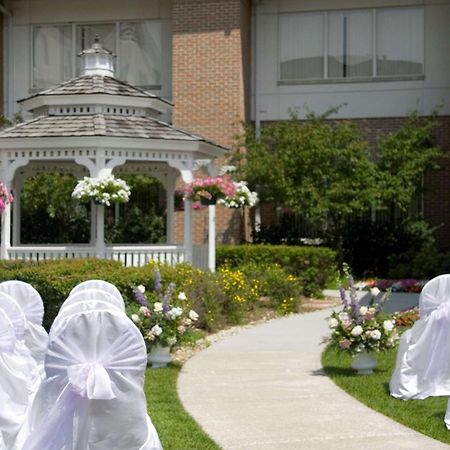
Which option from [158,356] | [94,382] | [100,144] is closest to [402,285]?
[100,144]

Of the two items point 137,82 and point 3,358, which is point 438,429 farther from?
point 137,82

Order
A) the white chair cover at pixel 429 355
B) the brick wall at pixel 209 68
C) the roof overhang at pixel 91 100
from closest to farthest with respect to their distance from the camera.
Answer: the white chair cover at pixel 429 355 → the roof overhang at pixel 91 100 → the brick wall at pixel 209 68

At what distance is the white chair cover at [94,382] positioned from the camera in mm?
5602

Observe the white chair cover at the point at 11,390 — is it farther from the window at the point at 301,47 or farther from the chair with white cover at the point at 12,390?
the window at the point at 301,47

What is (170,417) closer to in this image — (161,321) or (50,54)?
(161,321)

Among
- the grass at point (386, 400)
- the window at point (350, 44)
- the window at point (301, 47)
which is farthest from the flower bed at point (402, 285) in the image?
the grass at point (386, 400)

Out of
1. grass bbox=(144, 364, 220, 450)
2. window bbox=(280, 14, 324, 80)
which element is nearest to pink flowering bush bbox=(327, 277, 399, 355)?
grass bbox=(144, 364, 220, 450)

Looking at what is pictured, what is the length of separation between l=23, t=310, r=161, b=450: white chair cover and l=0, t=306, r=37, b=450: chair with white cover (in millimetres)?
1005

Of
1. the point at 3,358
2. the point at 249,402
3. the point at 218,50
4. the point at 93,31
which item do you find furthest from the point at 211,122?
the point at 3,358

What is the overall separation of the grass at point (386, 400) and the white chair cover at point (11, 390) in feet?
10.4

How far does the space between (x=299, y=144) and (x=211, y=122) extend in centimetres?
284

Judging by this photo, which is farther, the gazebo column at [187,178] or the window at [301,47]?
the window at [301,47]

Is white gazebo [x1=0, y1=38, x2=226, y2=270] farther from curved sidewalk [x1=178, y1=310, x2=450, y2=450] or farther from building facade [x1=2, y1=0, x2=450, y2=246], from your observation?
building facade [x1=2, y1=0, x2=450, y2=246]

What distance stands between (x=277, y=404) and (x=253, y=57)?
17.4 m
